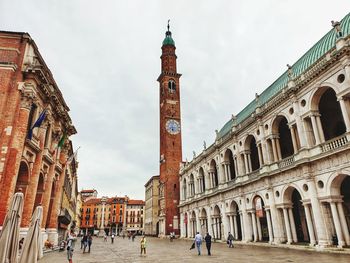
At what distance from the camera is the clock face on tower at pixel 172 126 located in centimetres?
5484

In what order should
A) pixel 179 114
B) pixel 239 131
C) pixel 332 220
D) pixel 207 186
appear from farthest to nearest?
pixel 179 114
pixel 207 186
pixel 239 131
pixel 332 220

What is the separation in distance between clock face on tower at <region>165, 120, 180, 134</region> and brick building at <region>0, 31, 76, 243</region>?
33.0 metres

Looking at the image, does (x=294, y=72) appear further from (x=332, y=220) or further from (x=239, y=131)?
(x=332, y=220)

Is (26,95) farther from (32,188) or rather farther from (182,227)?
(182,227)

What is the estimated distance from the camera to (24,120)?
1756cm

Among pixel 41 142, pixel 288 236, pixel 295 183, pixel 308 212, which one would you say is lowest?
pixel 288 236

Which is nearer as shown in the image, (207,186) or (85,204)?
(207,186)

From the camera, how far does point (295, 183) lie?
2089 cm

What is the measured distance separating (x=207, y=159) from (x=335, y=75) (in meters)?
24.4

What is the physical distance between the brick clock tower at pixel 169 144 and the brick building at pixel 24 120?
102ft

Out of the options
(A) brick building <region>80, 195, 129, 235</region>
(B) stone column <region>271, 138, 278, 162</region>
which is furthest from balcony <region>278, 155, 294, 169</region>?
(A) brick building <region>80, 195, 129, 235</region>

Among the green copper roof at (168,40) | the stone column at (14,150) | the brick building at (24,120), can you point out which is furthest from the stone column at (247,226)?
the green copper roof at (168,40)

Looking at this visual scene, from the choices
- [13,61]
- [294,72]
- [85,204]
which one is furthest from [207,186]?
[85,204]

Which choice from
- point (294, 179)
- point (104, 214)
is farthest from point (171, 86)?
point (104, 214)
